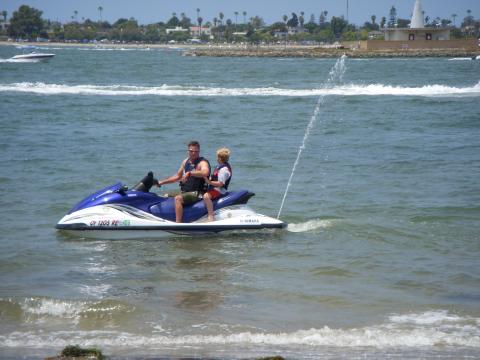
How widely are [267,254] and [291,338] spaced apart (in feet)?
10.3

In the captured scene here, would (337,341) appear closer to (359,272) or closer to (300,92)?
(359,272)

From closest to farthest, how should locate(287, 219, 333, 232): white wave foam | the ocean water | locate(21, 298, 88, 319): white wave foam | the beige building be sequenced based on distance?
the ocean water
locate(21, 298, 88, 319): white wave foam
locate(287, 219, 333, 232): white wave foam
the beige building

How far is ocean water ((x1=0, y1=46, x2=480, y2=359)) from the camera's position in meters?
8.16

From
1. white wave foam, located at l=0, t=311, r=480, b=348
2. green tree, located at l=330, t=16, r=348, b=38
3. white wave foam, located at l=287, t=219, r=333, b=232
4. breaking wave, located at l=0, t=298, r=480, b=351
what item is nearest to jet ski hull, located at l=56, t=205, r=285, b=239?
white wave foam, located at l=287, t=219, r=333, b=232

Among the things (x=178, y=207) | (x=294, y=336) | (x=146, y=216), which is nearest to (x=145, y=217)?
(x=146, y=216)

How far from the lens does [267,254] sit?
36.5 ft

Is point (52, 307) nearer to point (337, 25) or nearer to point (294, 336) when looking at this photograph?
point (294, 336)

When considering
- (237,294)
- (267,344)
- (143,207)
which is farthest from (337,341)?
(143,207)

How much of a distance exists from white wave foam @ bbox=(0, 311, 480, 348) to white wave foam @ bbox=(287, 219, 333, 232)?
4135 millimetres

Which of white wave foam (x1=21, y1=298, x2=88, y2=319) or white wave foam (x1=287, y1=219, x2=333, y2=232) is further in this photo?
white wave foam (x1=287, y1=219, x2=333, y2=232)

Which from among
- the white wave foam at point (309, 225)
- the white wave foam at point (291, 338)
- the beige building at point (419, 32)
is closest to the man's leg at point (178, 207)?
the white wave foam at point (309, 225)

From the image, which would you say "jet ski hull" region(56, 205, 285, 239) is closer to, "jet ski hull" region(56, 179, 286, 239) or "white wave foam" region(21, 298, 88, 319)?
"jet ski hull" region(56, 179, 286, 239)

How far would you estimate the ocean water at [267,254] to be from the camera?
816 centimetres

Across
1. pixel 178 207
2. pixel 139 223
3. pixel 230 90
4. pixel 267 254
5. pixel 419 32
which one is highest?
pixel 419 32
